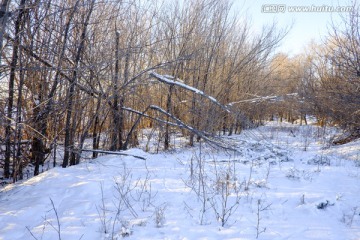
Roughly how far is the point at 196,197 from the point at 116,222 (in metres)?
1.21

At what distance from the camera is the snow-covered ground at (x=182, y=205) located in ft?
9.11

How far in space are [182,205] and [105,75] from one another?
4130 mm

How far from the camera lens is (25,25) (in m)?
4.98

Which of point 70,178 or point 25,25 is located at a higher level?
point 25,25

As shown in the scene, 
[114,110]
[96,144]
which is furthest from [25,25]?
[96,144]

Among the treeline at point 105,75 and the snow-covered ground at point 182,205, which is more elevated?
the treeline at point 105,75

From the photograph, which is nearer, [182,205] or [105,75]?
[182,205]

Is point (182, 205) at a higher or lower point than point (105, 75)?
lower

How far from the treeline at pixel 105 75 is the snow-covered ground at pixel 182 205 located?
1.06m

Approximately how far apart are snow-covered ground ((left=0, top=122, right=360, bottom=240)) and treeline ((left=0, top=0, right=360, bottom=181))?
106 centimetres

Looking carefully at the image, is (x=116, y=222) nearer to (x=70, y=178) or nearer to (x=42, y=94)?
(x=70, y=178)

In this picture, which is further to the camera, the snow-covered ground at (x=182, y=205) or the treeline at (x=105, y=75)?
the treeline at (x=105, y=75)

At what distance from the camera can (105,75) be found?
251 inches

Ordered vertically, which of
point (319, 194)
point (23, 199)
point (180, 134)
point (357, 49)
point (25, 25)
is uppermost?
point (357, 49)
